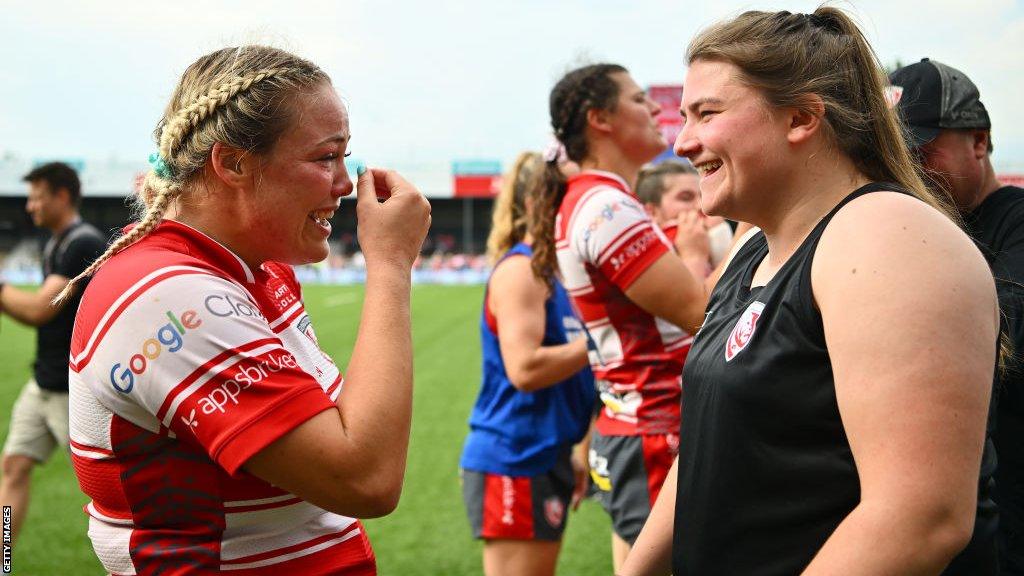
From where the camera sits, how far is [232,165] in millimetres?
1699

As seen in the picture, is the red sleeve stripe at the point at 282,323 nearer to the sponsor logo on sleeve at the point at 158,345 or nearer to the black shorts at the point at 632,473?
the sponsor logo on sleeve at the point at 158,345

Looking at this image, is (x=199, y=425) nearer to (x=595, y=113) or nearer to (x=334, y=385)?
(x=334, y=385)

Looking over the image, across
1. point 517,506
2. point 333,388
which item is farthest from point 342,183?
point 517,506

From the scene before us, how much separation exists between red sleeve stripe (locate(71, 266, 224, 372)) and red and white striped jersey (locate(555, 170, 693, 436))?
168 cm

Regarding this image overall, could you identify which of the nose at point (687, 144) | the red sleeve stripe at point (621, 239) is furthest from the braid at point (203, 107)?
the red sleeve stripe at point (621, 239)

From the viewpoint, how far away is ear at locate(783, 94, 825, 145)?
61.2 inches

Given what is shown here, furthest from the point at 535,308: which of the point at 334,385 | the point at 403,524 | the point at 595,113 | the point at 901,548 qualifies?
the point at 403,524

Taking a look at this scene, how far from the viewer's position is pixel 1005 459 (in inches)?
89.7

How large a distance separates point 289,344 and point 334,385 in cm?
15

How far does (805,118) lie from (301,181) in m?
0.96

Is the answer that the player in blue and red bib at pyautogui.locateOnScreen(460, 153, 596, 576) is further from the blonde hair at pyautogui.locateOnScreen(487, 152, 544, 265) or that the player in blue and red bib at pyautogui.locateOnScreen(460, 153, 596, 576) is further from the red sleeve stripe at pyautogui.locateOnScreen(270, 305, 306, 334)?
the red sleeve stripe at pyautogui.locateOnScreen(270, 305, 306, 334)

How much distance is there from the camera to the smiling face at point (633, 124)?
3363mm

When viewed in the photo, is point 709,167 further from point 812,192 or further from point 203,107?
point 203,107

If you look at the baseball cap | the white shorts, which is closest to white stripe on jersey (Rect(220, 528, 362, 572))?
the baseball cap
